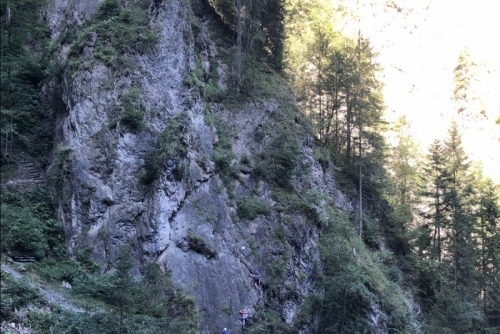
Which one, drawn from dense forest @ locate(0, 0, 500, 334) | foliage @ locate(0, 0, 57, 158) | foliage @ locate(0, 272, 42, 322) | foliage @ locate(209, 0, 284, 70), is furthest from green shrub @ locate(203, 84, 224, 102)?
foliage @ locate(0, 272, 42, 322)

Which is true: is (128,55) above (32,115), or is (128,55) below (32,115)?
above

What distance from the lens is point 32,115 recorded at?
20.1 meters

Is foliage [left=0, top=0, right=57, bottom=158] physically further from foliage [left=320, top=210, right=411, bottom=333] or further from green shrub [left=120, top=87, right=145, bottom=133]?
foliage [left=320, top=210, right=411, bottom=333]

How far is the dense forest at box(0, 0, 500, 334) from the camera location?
49.5 feet

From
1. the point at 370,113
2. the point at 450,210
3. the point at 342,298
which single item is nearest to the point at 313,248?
the point at 342,298

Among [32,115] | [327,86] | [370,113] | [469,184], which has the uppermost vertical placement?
[327,86]

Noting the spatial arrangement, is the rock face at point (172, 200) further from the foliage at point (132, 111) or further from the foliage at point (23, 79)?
the foliage at point (23, 79)

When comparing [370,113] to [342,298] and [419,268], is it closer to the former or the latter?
[419,268]

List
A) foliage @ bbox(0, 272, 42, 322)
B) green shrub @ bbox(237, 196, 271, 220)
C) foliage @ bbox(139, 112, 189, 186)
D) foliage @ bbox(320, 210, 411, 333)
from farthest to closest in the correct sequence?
green shrub @ bbox(237, 196, 271, 220) → foliage @ bbox(320, 210, 411, 333) → foliage @ bbox(139, 112, 189, 186) → foliage @ bbox(0, 272, 42, 322)

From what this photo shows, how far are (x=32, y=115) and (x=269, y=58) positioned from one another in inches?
679

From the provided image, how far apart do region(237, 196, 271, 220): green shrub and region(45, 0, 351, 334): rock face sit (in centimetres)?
23

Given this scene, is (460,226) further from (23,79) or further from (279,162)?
(23,79)

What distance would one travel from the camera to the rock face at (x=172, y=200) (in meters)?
17.2

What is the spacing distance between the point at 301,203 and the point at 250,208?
319 cm
